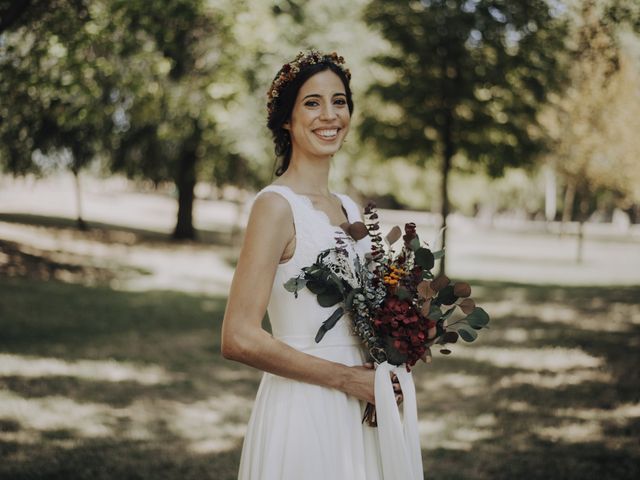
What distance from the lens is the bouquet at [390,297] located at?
2.37 meters

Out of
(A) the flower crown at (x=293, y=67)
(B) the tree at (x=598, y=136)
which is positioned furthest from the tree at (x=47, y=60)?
(B) the tree at (x=598, y=136)

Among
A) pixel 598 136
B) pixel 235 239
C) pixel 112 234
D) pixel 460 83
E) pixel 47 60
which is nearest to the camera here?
pixel 47 60

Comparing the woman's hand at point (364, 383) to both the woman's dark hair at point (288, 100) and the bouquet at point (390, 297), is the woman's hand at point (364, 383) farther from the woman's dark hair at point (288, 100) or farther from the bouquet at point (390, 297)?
the woman's dark hair at point (288, 100)

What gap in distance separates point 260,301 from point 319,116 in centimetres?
79

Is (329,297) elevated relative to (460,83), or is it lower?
lower

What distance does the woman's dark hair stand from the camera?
2.63 m

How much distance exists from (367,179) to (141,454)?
1200 inches

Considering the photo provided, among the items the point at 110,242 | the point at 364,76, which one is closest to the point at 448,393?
the point at 364,76

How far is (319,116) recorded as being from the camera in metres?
2.60

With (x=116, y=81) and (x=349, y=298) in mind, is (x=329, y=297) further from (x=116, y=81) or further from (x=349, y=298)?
(x=116, y=81)

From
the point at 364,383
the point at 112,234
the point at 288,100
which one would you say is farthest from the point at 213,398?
the point at 112,234

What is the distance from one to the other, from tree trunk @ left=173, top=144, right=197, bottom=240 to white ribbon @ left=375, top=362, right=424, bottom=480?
21.5 metres

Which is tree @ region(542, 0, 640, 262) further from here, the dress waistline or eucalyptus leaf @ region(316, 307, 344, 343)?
eucalyptus leaf @ region(316, 307, 344, 343)

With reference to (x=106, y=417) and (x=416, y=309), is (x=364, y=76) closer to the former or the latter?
(x=106, y=417)
